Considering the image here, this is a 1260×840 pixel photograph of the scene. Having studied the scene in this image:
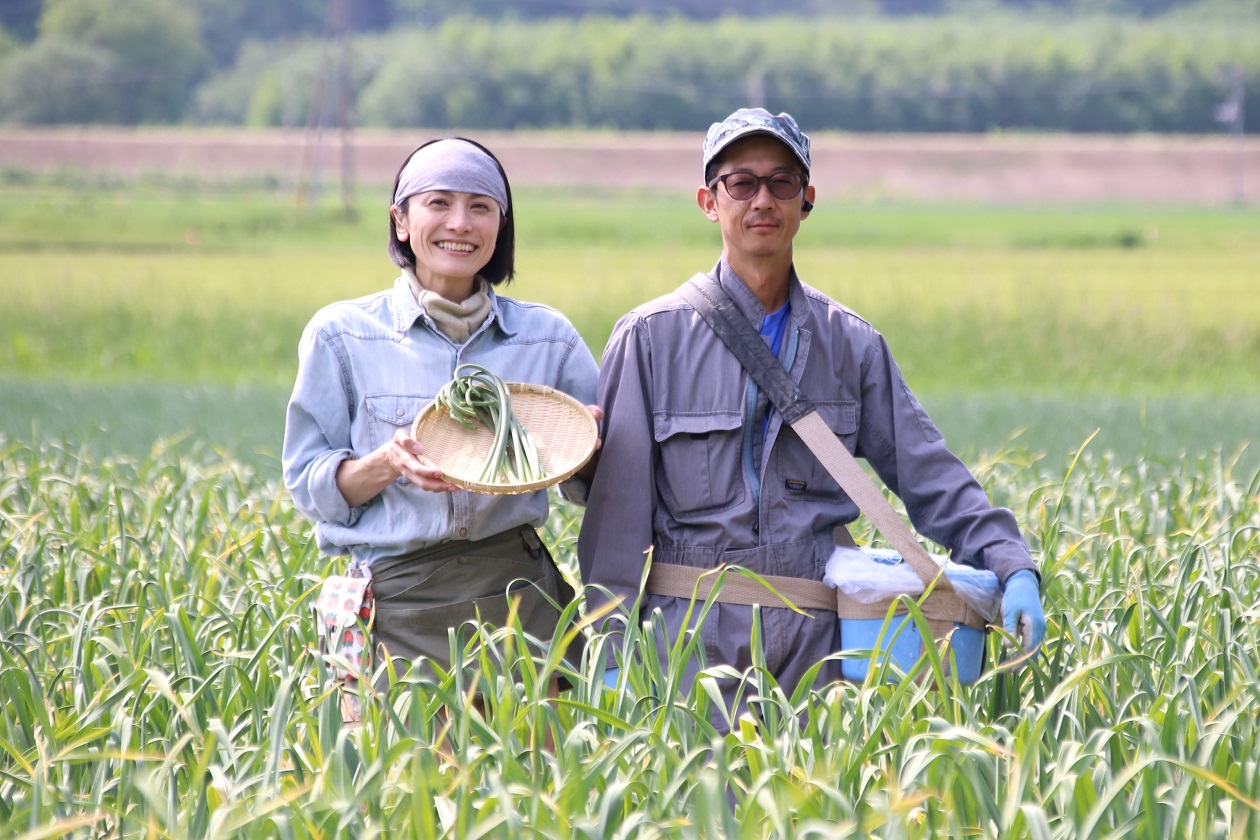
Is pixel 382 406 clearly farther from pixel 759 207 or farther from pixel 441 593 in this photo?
pixel 759 207

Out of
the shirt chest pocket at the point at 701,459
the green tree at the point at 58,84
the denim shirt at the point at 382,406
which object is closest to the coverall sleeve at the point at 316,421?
the denim shirt at the point at 382,406

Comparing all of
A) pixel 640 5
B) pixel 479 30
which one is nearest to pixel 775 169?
pixel 479 30

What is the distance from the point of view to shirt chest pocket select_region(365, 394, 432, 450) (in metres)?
2.92

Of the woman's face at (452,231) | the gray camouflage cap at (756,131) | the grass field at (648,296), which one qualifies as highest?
the gray camouflage cap at (756,131)

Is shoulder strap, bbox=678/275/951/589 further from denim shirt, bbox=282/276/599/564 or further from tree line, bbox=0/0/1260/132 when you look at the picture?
tree line, bbox=0/0/1260/132

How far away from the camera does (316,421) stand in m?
2.93

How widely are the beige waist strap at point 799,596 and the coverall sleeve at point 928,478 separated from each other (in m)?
0.14

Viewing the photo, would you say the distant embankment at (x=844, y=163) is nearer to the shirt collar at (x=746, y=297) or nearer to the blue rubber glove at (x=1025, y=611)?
the shirt collar at (x=746, y=297)

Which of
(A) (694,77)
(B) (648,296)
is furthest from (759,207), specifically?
(A) (694,77)

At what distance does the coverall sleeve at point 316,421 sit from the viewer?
2875mm

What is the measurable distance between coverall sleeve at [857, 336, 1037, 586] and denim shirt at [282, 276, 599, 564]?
0.70 meters

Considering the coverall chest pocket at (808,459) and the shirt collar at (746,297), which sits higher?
the shirt collar at (746,297)

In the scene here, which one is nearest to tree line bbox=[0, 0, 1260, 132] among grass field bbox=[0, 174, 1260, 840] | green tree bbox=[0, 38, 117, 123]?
green tree bbox=[0, 38, 117, 123]

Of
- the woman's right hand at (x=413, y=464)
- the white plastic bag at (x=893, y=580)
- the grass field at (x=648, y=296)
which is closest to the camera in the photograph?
the woman's right hand at (x=413, y=464)
